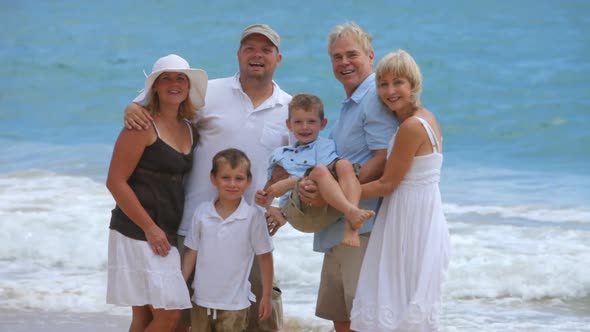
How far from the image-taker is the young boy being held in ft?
13.2

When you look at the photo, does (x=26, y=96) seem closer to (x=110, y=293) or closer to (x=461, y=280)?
(x=461, y=280)

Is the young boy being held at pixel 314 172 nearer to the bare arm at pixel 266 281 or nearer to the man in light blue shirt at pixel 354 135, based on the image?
the man in light blue shirt at pixel 354 135

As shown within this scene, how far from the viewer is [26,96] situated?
60.6 ft

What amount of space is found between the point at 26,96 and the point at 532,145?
32.0ft

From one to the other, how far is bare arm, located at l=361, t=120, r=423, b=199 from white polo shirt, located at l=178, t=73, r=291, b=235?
789 mm

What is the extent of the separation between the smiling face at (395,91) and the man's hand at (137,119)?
106 centimetres

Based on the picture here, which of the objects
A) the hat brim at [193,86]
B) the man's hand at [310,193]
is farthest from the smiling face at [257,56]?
the man's hand at [310,193]

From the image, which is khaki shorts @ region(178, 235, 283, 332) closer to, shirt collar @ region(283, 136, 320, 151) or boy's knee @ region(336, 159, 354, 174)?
shirt collar @ region(283, 136, 320, 151)

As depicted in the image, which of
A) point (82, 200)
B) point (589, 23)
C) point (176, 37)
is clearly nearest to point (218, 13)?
point (176, 37)

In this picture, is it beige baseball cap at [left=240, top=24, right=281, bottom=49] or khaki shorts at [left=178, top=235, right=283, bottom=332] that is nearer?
beige baseball cap at [left=240, top=24, right=281, bottom=49]

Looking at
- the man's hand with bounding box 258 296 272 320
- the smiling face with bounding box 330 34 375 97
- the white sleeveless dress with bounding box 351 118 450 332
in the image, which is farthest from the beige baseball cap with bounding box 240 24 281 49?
the man's hand with bounding box 258 296 272 320

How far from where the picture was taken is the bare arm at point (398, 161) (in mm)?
3934

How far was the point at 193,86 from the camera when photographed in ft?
14.8

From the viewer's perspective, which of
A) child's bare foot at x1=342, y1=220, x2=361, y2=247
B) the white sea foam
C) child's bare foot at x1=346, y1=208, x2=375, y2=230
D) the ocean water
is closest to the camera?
child's bare foot at x1=346, y1=208, x2=375, y2=230
